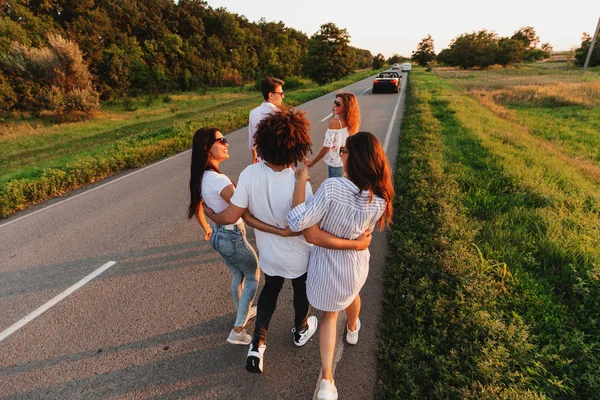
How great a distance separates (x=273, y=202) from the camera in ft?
6.33

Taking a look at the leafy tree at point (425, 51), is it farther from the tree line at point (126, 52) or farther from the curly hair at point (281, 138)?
the curly hair at point (281, 138)

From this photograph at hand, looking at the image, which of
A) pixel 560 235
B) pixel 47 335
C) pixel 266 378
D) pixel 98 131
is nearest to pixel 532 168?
pixel 560 235

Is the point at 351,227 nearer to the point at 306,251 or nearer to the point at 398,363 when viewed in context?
the point at 306,251

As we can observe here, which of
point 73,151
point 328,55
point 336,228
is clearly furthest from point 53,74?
point 328,55

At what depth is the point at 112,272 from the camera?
3.77m

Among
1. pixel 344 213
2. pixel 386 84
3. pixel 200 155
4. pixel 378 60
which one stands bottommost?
pixel 344 213

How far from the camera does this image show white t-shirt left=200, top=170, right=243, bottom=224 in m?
2.19

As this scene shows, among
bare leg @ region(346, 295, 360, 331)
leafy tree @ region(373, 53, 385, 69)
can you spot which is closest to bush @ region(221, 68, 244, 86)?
bare leg @ region(346, 295, 360, 331)

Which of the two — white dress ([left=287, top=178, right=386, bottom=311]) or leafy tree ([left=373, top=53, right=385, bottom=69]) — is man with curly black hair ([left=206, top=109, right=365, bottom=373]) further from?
leafy tree ([left=373, top=53, right=385, bottom=69])

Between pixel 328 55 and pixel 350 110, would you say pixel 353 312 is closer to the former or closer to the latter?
pixel 350 110

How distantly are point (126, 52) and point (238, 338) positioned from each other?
123ft

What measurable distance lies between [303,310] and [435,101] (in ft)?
51.9

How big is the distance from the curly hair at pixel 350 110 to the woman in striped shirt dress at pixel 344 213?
1.80m

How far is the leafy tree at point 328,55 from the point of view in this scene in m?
35.3
